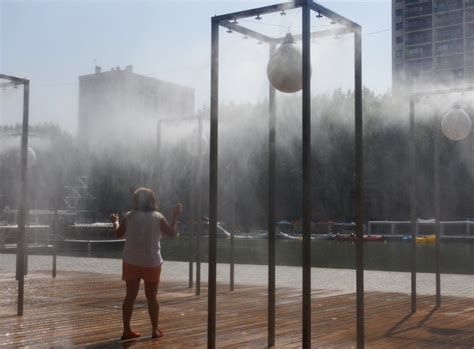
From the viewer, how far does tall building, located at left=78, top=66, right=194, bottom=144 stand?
117 feet

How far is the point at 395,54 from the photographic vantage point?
9475 cm

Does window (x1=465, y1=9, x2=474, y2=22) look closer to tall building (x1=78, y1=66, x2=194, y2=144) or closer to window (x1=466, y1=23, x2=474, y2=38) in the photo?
window (x1=466, y1=23, x2=474, y2=38)

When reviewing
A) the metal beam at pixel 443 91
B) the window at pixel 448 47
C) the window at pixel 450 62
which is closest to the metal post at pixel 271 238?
the metal beam at pixel 443 91

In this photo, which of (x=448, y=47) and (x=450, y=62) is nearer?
(x=450, y=62)

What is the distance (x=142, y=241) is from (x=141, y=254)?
112mm

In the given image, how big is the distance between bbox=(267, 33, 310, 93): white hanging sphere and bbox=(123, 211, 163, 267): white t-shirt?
1662 mm

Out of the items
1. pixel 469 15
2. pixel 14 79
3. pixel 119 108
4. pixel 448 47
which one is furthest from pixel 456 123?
pixel 448 47

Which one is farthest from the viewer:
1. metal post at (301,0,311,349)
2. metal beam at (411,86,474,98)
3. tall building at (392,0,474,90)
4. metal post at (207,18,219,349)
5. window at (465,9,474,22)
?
tall building at (392,0,474,90)

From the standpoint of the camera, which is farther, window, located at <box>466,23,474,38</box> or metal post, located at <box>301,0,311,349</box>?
window, located at <box>466,23,474,38</box>

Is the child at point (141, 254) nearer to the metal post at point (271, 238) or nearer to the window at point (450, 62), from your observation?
the metal post at point (271, 238)

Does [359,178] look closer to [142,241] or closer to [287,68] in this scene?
[287,68]

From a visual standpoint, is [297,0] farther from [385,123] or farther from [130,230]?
[385,123]

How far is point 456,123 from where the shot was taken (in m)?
9.04

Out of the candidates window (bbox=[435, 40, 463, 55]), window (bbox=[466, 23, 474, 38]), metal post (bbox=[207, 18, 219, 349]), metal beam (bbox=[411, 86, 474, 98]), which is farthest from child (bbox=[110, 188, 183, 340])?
window (bbox=[435, 40, 463, 55])
